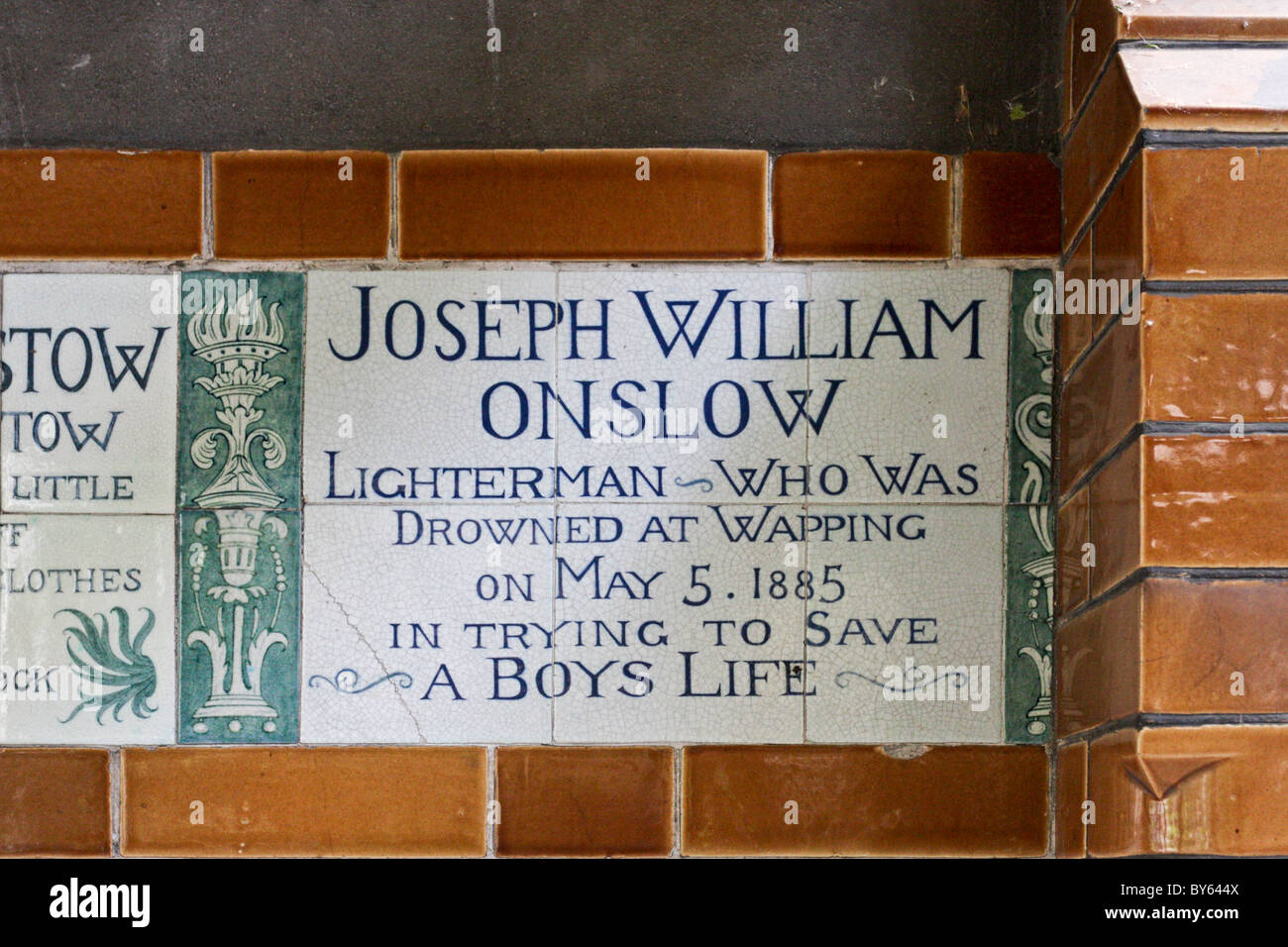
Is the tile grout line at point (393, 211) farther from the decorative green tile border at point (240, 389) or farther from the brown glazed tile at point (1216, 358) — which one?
the brown glazed tile at point (1216, 358)

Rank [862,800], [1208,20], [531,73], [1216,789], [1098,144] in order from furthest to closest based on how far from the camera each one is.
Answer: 1. [531,73]
2. [862,800]
3. [1098,144]
4. [1208,20]
5. [1216,789]

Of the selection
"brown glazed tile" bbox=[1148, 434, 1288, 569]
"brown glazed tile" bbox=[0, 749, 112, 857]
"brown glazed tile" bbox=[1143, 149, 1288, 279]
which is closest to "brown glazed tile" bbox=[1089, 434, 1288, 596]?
"brown glazed tile" bbox=[1148, 434, 1288, 569]

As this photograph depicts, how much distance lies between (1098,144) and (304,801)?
1382 millimetres

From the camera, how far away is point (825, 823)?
182cm

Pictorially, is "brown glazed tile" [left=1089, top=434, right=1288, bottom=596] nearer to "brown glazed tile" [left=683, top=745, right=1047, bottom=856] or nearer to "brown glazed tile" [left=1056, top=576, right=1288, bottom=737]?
"brown glazed tile" [left=1056, top=576, right=1288, bottom=737]

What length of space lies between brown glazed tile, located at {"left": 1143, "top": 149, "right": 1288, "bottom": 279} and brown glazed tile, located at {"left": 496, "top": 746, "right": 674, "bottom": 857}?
0.92m

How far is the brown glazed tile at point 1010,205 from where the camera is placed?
1.89 metres

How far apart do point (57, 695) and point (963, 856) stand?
4.18 ft

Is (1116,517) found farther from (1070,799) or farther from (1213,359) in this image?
(1070,799)

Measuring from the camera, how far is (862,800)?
182 cm

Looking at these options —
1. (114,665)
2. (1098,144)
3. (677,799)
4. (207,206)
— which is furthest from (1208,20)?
(114,665)

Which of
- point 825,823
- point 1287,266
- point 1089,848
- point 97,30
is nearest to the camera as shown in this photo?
point 1287,266

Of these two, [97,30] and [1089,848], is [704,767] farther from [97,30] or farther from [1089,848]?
[97,30]

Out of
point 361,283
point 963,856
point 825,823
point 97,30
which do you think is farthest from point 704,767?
point 97,30
